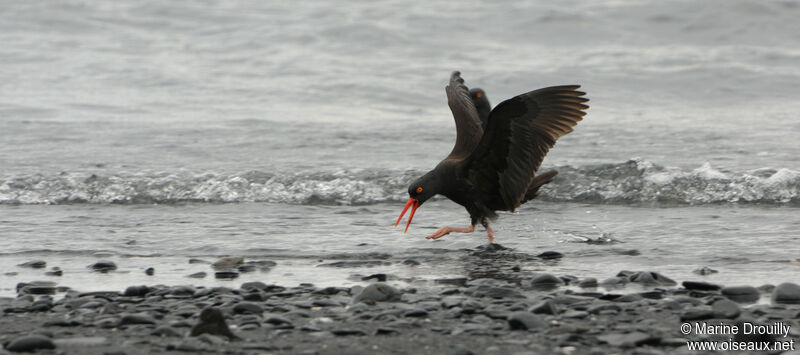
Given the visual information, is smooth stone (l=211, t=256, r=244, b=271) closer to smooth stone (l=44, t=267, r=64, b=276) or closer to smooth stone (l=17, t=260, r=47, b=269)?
smooth stone (l=44, t=267, r=64, b=276)

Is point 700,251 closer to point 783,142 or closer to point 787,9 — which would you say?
point 783,142

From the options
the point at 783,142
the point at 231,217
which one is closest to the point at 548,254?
the point at 231,217

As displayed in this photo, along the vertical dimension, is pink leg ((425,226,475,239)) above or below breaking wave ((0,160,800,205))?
below

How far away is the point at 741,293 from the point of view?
4.73 m

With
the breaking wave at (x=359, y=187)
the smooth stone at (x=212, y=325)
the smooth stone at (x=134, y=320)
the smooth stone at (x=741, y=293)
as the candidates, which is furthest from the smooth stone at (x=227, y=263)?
the smooth stone at (x=741, y=293)

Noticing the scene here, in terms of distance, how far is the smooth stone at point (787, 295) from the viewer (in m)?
4.54

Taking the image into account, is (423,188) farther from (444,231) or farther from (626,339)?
(626,339)

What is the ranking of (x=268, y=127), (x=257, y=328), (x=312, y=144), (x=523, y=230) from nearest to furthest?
1. (x=257, y=328)
2. (x=523, y=230)
3. (x=312, y=144)
4. (x=268, y=127)

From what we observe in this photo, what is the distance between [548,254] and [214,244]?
2.31 m

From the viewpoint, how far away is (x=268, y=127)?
12.5 metres

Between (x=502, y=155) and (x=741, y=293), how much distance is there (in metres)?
2.36

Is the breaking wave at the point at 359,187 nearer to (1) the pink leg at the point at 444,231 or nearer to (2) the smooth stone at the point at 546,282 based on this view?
(1) the pink leg at the point at 444,231

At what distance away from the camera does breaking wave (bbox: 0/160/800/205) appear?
828cm

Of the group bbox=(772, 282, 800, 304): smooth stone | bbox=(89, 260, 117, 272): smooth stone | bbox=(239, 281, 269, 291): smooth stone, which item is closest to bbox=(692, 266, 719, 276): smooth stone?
bbox=(772, 282, 800, 304): smooth stone
